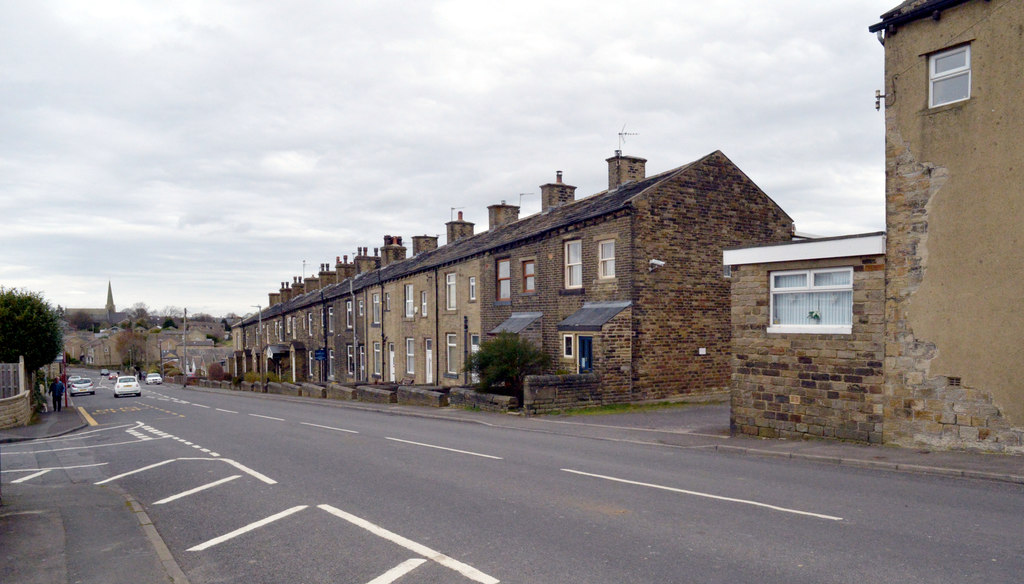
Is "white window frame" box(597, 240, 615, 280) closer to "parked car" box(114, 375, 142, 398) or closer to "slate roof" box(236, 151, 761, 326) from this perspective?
"slate roof" box(236, 151, 761, 326)

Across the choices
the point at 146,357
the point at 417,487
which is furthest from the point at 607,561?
the point at 146,357

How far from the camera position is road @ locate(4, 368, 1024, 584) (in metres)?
6.28

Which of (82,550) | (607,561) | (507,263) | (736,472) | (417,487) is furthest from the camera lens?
(507,263)

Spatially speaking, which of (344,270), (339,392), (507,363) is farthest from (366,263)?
(507,363)

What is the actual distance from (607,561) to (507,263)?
2331 centimetres

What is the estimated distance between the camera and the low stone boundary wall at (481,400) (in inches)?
894

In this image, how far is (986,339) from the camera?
11859mm

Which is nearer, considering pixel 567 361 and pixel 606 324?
pixel 606 324

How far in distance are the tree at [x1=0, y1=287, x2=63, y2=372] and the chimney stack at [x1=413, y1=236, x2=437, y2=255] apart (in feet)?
73.3

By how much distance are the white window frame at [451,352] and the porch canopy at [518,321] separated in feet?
18.6

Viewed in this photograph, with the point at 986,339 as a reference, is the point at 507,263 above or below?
above

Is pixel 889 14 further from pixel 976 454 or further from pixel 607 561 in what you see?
pixel 607 561

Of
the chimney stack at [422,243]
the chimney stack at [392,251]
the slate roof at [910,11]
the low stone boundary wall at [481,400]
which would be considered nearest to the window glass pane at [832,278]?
the slate roof at [910,11]

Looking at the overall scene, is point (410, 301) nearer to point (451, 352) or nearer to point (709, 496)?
point (451, 352)
